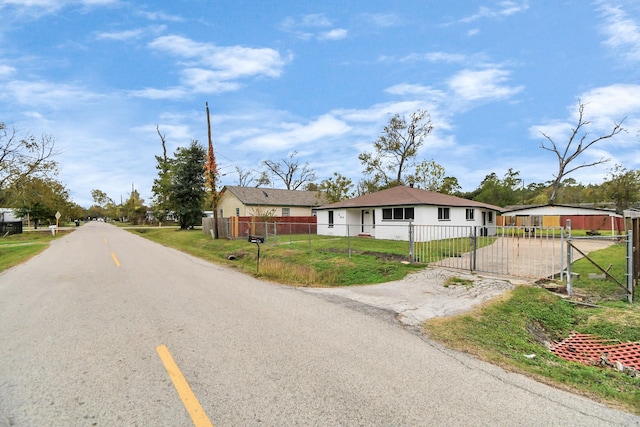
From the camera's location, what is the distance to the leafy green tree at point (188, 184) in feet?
122

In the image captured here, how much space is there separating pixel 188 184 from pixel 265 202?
869cm

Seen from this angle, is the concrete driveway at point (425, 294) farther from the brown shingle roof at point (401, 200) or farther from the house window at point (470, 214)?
the house window at point (470, 214)

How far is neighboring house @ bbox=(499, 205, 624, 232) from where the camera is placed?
3016cm

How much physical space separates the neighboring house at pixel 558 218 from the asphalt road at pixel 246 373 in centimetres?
2777

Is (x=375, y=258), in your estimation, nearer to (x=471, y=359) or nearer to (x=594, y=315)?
(x=594, y=315)

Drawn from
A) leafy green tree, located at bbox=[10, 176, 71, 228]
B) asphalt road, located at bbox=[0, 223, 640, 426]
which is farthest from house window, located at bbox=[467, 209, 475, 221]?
leafy green tree, located at bbox=[10, 176, 71, 228]

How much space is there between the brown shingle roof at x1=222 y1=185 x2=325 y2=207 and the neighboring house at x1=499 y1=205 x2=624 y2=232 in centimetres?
2046

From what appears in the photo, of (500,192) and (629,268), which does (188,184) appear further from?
(500,192)

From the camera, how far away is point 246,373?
3705 mm

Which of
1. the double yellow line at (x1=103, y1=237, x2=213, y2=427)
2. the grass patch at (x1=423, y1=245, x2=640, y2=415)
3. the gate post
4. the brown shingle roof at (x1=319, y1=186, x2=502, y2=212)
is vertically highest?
the brown shingle roof at (x1=319, y1=186, x2=502, y2=212)

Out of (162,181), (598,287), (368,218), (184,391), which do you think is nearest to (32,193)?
(162,181)

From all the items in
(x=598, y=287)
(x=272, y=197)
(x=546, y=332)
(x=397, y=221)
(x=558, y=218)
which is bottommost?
(x=546, y=332)

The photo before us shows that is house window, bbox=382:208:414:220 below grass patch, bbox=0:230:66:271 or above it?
above

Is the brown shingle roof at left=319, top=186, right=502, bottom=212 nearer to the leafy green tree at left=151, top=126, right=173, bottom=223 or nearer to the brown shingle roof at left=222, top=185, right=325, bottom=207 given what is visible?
the brown shingle roof at left=222, top=185, right=325, bottom=207
